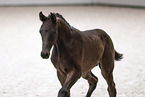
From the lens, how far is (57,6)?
15867 millimetres

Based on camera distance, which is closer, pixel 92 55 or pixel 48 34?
pixel 48 34

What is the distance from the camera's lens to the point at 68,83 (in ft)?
A: 8.45

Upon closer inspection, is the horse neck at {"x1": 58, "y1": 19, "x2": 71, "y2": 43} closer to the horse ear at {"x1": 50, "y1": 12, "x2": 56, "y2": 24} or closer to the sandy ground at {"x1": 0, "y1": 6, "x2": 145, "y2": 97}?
the horse ear at {"x1": 50, "y1": 12, "x2": 56, "y2": 24}

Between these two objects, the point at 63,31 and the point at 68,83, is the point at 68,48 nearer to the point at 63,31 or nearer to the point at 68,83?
the point at 63,31

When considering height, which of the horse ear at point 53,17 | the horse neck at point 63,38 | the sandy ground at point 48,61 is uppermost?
the horse ear at point 53,17

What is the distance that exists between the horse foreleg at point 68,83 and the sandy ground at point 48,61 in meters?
1.69

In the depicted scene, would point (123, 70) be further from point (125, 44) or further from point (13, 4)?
point (13, 4)

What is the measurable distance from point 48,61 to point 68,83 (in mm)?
4028

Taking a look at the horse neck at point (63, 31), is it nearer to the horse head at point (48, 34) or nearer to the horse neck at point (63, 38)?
the horse neck at point (63, 38)

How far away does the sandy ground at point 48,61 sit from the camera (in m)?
4.54

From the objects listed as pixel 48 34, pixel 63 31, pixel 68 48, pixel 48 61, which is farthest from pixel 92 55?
pixel 48 61

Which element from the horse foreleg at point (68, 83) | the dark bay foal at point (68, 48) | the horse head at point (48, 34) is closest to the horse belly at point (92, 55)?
the dark bay foal at point (68, 48)

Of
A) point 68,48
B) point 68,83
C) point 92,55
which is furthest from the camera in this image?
point 92,55

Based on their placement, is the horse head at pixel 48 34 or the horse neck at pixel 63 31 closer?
the horse head at pixel 48 34
